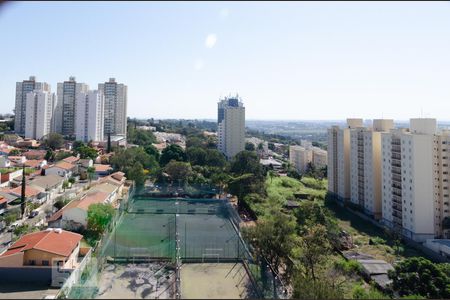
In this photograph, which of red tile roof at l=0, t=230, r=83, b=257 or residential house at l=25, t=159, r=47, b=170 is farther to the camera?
residential house at l=25, t=159, r=47, b=170

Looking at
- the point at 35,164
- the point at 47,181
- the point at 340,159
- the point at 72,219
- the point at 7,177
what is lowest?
the point at 72,219

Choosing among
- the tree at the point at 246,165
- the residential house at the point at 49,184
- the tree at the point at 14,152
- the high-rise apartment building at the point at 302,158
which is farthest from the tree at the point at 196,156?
the tree at the point at 14,152

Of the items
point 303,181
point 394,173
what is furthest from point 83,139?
point 394,173

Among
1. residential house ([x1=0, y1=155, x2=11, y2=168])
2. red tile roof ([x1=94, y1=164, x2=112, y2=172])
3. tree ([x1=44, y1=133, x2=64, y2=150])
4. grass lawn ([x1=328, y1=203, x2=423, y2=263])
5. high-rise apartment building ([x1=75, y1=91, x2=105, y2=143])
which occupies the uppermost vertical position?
high-rise apartment building ([x1=75, y1=91, x2=105, y2=143])

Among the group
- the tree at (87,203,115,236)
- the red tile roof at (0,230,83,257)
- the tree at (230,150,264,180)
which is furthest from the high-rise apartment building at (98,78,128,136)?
the red tile roof at (0,230,83,257)

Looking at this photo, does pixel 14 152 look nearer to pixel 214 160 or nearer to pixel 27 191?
pixel 27 191

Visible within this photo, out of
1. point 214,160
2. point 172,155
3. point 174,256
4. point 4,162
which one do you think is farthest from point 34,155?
point 174,256

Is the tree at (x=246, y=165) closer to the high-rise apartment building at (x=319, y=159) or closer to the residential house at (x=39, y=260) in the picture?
the high-rise apartment building at (x=319, y=159)

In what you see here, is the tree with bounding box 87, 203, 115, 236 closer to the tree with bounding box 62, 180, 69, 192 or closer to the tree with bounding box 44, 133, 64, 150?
the tree with bounding box 62, 180, 69, 192
